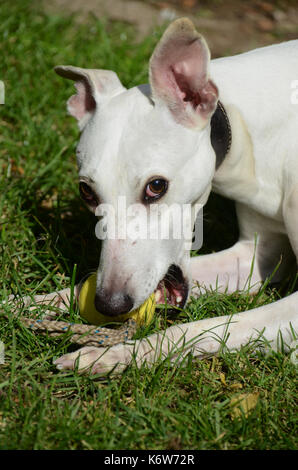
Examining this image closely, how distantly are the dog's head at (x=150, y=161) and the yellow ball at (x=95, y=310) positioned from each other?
155 mm

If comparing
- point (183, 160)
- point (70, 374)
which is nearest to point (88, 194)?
point (183, 160)

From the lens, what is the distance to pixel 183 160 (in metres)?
2.86

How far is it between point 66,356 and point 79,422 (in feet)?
1.08

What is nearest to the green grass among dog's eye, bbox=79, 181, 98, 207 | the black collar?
dog's eye, bbox=79, 181, 98, 207

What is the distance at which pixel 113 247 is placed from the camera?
276 cm

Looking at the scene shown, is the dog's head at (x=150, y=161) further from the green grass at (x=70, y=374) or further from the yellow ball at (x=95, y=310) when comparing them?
Result: the green grass at (x=70, y=374)

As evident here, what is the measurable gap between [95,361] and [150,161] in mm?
906

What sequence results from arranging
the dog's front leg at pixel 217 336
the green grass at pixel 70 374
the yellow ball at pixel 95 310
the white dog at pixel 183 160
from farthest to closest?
the yellow ball at pixel 95 310, the dog's front leg at pixel 217 336, the white dog at pixel 183 160, the green grass at pixel 70 374

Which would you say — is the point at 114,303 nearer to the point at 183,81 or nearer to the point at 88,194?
the point at 88,194

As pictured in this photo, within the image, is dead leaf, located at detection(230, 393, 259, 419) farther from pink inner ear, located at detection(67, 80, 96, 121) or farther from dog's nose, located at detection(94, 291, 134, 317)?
pink inner ear, located at detection(67, 80, 96, 121)

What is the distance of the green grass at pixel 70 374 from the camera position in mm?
2525

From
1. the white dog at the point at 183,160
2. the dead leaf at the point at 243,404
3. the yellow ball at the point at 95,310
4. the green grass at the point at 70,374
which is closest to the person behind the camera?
the green grass at the point at 70,374

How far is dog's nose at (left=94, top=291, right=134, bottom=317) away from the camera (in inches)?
106

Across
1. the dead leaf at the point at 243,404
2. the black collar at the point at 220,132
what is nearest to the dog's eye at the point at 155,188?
the black collar at the point at 220,132
